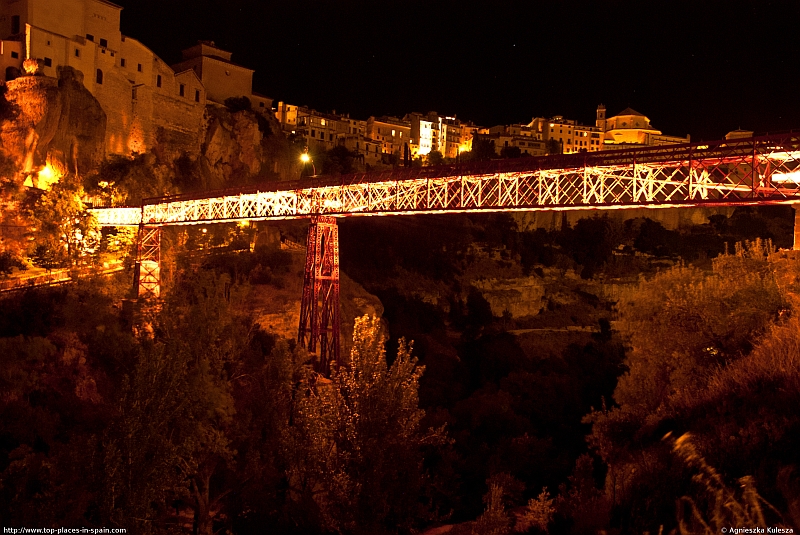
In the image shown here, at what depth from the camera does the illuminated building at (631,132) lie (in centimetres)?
10588

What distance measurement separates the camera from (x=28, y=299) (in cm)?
3109

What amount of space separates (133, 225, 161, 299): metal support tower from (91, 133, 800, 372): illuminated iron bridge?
5cm

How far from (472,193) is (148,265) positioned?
20386 millimetres

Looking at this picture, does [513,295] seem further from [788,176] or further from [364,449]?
[364,449]

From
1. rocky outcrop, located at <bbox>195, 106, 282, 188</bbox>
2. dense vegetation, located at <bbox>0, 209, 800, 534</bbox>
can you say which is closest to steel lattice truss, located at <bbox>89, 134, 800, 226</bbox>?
dense vegetation, located at <bbox>0, 209, 800, 534</bbox>

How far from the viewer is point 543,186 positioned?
20656 millimetres

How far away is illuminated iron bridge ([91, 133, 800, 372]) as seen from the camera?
16.1 m

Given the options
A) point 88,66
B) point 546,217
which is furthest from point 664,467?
point 546,217

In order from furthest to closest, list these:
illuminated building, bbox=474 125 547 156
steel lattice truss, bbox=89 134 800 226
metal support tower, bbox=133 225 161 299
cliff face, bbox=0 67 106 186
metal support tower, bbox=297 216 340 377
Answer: illuminated building, bbox=474 125 547 156
cliff face, bbox=0 67 106 186
metal support tower, bbox=133 225 161 299
metal support tower, bbox=297 216 340 377
steel lattice truss, bbox=89 134 800 226

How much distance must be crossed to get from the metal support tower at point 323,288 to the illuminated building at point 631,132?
9048 cm

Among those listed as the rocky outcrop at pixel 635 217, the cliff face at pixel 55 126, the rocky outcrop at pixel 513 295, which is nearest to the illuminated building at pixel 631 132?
the rocky outcrop at pixel 635 217

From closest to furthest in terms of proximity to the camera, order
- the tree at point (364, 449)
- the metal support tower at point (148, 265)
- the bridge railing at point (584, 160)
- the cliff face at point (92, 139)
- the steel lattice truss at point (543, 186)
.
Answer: the bridge railing at point (584, 160) → the steel lattice truss at point (543, 186) → the tree at point (364, 449) → the metal support tower at point (148, 265) → the cliff face at point (92, 139)

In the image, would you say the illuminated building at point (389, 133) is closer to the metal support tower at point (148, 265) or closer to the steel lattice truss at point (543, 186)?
the metal support tower at point (148, 265)

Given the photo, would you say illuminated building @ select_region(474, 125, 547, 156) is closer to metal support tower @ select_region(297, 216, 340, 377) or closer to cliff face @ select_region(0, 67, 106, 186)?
cliff face @ select_region(0, 67, 106, 186)
